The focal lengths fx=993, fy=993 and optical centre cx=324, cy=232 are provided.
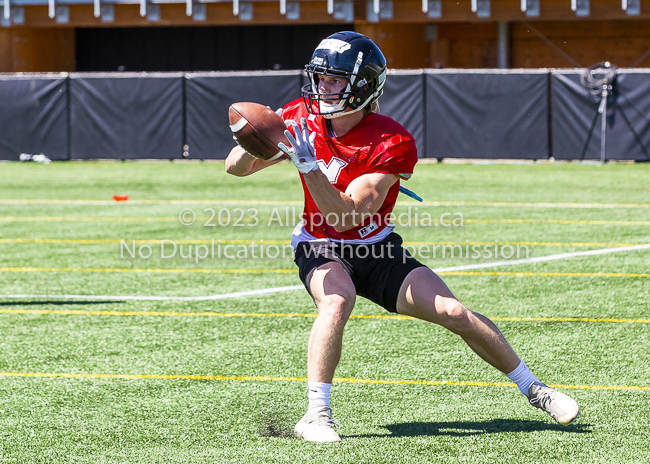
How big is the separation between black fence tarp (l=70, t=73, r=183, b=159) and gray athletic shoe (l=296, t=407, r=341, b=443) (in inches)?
746

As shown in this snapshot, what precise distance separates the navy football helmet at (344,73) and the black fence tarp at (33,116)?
19.3 meters

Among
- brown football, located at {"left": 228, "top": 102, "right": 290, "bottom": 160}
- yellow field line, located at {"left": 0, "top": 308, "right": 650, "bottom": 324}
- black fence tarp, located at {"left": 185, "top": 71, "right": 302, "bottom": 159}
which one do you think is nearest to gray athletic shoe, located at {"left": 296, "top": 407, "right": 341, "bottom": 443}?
brown football, located at {"left": 228, "top": 102, "right": 290, "bottom": 160}

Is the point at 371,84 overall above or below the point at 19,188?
above

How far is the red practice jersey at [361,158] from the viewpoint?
459 centimetres

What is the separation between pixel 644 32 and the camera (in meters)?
26.9

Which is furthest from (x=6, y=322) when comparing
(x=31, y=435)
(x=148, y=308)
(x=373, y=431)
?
(x=373, y=431)

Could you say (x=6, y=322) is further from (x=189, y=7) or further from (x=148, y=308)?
(x=189, y=7)

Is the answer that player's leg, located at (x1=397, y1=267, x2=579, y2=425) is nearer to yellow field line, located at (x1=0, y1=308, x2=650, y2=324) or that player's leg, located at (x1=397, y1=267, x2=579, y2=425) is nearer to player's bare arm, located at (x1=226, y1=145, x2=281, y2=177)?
player's bare arm, located at (x1=226, y1=145, x2=281, y2=177)

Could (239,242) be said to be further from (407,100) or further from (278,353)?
(407,100)

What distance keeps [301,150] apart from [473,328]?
3.79ft

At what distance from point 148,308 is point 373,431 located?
333 centimetres

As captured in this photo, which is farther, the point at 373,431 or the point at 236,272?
the point at 236,272

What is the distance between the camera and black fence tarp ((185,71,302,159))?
73.5 feet

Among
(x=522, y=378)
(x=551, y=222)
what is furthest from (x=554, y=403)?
(x=551, y=222)
